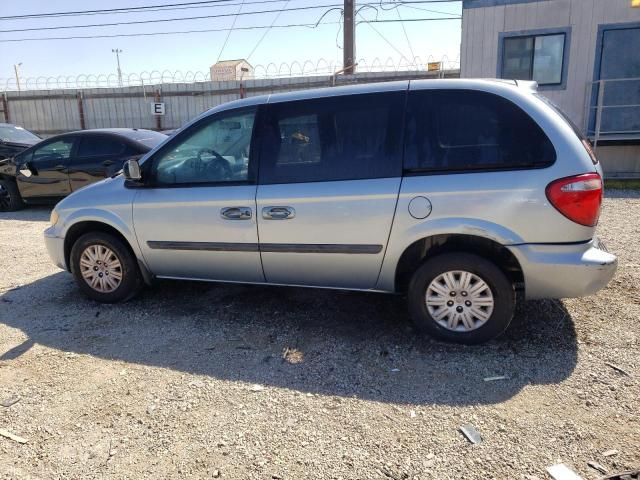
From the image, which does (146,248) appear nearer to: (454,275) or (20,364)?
(20,364)

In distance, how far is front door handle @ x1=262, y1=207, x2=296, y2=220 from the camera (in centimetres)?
376

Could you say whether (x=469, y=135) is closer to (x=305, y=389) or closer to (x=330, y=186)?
(x=330, y=186)

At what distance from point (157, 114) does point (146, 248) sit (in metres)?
12.8

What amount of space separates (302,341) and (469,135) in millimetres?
1939

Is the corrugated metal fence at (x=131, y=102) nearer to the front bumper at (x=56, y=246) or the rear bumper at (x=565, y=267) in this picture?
the front bumper at (x=56, y=246)

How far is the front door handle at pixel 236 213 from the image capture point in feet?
12.8

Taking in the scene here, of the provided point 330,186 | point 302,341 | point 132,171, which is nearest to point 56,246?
point 132,171

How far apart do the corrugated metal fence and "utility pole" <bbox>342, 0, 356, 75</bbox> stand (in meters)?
1.22

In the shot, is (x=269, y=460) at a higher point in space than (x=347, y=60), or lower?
lower

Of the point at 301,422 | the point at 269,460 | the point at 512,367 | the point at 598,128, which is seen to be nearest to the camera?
the point at 269,460

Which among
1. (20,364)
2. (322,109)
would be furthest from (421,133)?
(20,364)

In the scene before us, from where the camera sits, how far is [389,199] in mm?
3486

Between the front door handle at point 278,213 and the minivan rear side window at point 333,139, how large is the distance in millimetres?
217

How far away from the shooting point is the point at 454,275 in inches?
138
